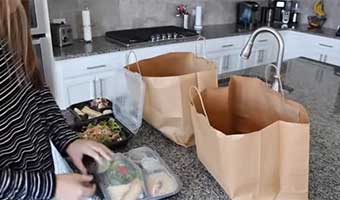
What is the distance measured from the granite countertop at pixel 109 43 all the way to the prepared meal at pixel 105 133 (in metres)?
1.46

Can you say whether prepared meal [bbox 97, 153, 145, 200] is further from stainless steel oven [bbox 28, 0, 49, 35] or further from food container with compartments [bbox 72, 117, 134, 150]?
stainless steel oven [bbox 28, 0, 49, 35]

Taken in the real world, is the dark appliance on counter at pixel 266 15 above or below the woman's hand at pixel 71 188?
above

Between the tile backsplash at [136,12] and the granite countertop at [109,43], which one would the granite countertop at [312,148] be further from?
the tile backsplash at [136,12]

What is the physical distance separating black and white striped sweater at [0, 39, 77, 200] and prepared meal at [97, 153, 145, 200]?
0.13 m

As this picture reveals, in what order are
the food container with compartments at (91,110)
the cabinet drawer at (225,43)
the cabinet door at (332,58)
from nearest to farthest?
the food container with compartments at (91,110)
the cabinet drawer at (225,43)
the cabinet door at (332,58)

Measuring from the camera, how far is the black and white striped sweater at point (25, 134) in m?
0.75

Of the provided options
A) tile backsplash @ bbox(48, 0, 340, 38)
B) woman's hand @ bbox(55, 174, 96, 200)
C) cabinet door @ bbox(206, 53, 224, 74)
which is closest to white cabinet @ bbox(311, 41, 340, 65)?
tile backsplash @ bbox(48, 0, 340, 38)

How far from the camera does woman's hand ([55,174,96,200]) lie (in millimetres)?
759

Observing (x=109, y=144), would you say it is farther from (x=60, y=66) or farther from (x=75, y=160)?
(x=60, y=66)

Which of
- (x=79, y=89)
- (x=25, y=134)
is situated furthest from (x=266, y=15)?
(x=25, y=134)

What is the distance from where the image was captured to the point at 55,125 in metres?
1.02

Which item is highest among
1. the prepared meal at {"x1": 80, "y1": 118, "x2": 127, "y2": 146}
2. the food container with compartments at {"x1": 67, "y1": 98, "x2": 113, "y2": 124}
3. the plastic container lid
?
the plastic container lid

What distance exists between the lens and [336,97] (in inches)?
60.5

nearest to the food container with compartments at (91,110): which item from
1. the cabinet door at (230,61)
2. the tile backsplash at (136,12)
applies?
the tile backsplash at (136,12)
